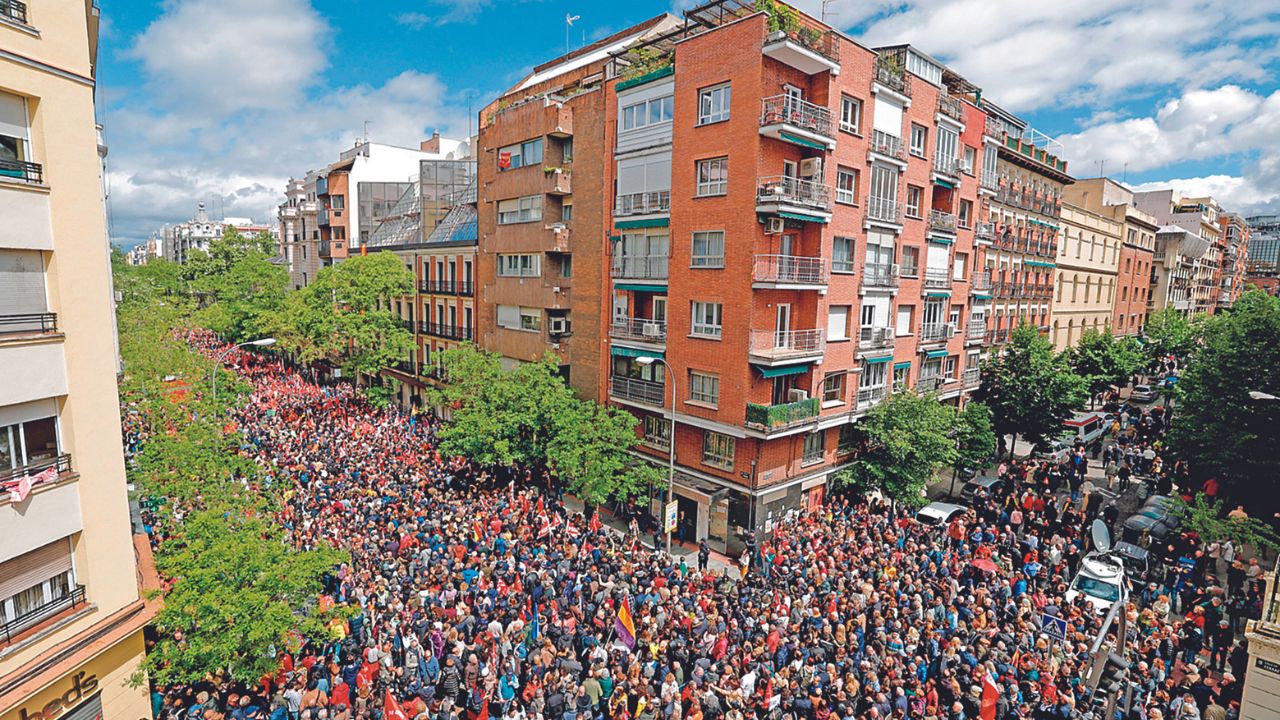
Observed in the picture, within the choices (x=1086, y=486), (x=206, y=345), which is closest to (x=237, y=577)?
(x=1086, y=486)

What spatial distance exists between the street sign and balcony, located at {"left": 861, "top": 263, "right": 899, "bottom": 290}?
14.0m

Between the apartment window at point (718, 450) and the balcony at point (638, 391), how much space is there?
2.51 metres

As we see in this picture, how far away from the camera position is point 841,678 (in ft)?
44.3

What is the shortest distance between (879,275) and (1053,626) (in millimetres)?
15241

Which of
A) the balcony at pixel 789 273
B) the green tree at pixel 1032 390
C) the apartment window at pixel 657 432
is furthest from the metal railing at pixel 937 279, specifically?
the apartment window at pixel 657 432

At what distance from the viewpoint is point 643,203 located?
26.4 meters

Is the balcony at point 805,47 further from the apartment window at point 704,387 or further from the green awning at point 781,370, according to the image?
the apartment window at point 704,387

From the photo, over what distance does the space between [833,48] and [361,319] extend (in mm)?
30036

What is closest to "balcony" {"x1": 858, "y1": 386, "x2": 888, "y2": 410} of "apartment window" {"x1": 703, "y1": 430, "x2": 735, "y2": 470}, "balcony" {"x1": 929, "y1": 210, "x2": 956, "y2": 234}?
"apartment window" {"x1": 703, "y1": 430, "x2": 735, "y2": 470}

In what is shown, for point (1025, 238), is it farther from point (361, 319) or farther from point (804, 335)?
point (361, 319)

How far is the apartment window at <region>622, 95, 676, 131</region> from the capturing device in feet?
83.0

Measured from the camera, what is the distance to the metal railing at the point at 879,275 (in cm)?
2662

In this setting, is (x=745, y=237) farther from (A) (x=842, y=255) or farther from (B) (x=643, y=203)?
(B) (x=643, y=203)

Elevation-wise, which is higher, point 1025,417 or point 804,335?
point 804,335
